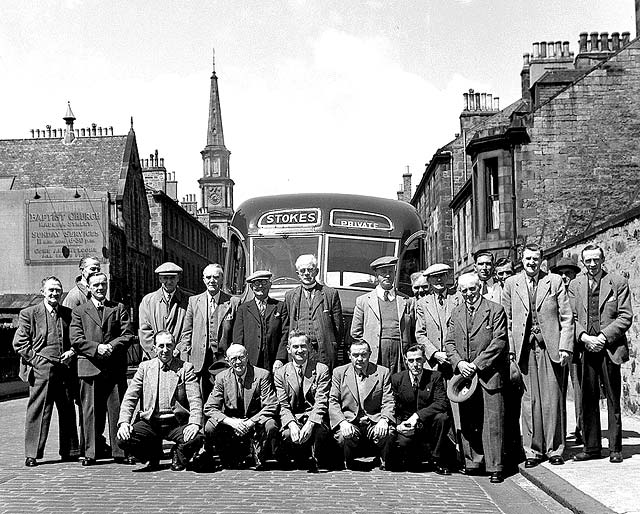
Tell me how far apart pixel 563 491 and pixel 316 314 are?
13.4 ft

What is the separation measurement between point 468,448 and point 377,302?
7.50 feet

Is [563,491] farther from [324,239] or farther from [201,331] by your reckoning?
[324,239]

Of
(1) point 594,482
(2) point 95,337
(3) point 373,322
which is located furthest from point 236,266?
(1) point 594,482

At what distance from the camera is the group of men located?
9.50 metres

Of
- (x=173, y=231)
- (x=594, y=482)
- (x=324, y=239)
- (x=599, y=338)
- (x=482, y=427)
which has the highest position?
(x=173, y=231)

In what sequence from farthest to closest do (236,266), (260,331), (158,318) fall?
(236,266) → (158,318) → (260,331)

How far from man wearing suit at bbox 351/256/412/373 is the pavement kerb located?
2.16 m

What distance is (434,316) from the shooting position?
10.6 m

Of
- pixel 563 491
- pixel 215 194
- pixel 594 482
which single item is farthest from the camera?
pixel 215 194

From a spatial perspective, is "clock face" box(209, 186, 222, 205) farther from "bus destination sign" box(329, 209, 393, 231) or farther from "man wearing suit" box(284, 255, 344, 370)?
"man wearing suit" box(284, 255, 344, 370)

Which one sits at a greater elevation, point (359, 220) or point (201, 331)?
point (359, 220)

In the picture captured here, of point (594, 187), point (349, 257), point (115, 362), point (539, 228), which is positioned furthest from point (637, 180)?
point (115, 362)

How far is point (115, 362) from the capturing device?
417 inches

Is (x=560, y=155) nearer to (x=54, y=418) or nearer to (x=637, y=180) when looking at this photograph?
(x=637, y=180)
